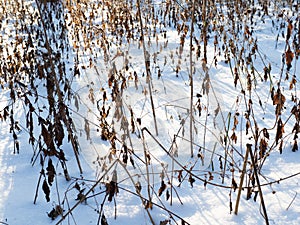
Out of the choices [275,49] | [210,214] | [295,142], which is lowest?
[210,214]

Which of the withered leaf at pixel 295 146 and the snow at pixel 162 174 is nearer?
the snow at pixel 162 174

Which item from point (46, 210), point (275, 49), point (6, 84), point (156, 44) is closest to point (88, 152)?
point (46, 210)

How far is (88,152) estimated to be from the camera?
2.73 meters

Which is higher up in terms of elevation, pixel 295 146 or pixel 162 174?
pixel 162 174

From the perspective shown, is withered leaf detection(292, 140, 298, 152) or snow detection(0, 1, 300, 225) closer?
snow detection(0, 1, 300, 225)

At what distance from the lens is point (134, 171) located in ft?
8.02

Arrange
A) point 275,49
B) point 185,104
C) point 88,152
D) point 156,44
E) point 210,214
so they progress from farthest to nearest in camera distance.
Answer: point 156,44 → point 275,49 → point 185,104 → point 88,152 → point 210,214

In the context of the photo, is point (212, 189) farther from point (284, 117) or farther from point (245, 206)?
point (284, 117)

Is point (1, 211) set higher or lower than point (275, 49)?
lower

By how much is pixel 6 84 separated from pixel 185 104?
90.3 inches

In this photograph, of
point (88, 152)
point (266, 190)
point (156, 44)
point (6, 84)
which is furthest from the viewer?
point (156, 44)

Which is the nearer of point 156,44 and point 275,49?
point 275,49

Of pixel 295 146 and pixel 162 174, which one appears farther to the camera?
pixel 295 146

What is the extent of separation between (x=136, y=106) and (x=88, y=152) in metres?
0.87
